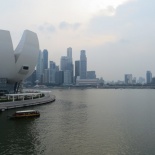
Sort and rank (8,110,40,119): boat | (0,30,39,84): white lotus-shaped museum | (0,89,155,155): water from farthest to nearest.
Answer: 1. (0,30,39,84): white lotus-shaped museum
2. (8,110,40,119): boat
3. (0,89,155,155): water

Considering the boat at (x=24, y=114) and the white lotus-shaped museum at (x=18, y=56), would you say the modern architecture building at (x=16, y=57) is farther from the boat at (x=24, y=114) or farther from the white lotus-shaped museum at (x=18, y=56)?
the boat at (x=24, y=114)

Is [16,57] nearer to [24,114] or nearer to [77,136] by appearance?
[24,114]

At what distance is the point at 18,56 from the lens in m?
58.9

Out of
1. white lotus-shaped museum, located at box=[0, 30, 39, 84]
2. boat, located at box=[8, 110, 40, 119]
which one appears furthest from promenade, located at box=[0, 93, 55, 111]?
white lotus-shaped museum, located at box=[0, 30, 39, 84]

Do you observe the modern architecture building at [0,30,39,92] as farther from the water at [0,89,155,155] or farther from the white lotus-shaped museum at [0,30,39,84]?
the water at [0,89,155,155]

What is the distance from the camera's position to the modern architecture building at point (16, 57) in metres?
56.5

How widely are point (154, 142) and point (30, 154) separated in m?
12.6

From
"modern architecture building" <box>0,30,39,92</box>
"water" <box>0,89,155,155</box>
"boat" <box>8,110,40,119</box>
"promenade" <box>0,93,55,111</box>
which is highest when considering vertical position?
"modern architecture building" <box>0,30,39,92</box>

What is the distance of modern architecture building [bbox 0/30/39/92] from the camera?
56.5 meters

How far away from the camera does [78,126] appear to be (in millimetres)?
32406

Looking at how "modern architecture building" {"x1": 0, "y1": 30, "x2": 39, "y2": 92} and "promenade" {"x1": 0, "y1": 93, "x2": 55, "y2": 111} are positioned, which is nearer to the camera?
"promenade" {"x1": 0, "y1": 93, "x2": 55, "y2": 111}

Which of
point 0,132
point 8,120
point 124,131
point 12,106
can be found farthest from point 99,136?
point 12,106

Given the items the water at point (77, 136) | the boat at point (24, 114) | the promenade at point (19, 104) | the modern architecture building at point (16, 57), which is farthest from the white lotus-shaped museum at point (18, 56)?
the water at point (77, 136)

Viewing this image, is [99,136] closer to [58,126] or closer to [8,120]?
[58,126]
